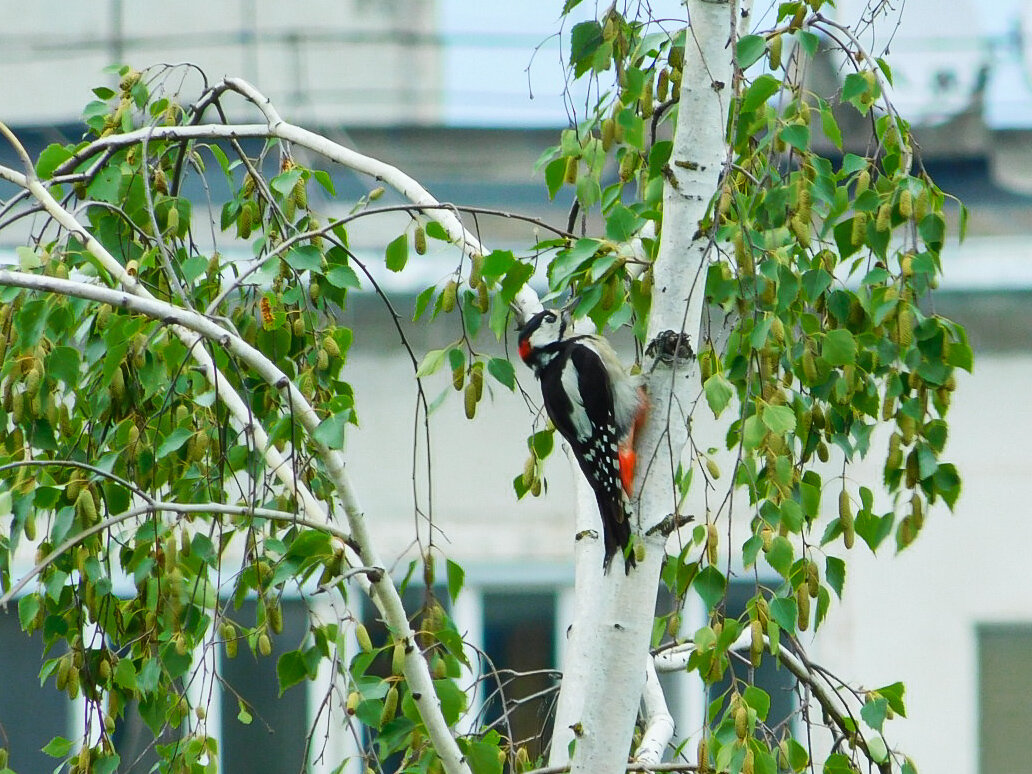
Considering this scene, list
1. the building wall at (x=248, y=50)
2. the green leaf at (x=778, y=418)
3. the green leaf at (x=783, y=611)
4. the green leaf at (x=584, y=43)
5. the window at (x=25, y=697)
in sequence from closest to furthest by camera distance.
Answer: the green leaf at (x=778, y=418), the green leaf at (x=783, y=611), the green leaf at (x=584, y=43), the window at (x=25, y=697), the building wall at (x=248, y=50)

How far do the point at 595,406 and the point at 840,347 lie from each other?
72 centimetres

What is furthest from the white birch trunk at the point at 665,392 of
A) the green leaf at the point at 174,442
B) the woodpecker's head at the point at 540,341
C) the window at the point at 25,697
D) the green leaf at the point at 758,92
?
the window at the point at 25,697

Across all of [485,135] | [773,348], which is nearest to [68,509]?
[773,348]

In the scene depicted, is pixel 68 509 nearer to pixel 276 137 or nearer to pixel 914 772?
pixel 276 137

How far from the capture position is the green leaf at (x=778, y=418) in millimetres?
1410

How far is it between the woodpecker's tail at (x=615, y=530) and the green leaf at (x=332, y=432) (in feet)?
1.30

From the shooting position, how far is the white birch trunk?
64.6 inches

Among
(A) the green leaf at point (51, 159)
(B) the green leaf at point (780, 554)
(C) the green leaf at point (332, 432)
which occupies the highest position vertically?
(A) the green leaf at point (51, 159)

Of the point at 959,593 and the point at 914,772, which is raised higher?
the point at 914,772

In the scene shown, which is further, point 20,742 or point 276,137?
point 20,742

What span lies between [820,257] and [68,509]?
103cm

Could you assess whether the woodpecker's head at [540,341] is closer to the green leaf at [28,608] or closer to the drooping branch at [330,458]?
the drooping branch at [330,458]

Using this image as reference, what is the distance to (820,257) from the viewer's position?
1705mm

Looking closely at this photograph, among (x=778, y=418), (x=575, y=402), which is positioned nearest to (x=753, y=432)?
(x=778, y=418)
